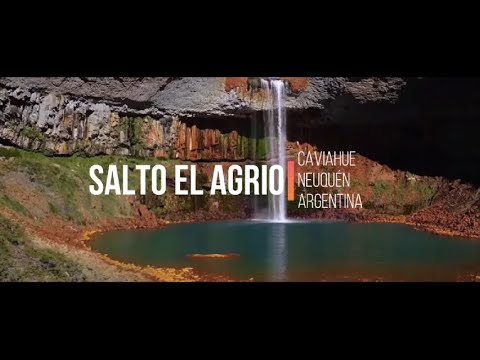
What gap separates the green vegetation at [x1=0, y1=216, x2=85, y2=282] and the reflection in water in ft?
9.69

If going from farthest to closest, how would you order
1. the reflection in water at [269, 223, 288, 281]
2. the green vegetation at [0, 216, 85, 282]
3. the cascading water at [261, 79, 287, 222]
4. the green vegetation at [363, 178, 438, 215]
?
the cascading water at [261, 79, 287, 222] < the green vegetation at [363, 178, 438, 215] < the reflection in water at [269, 223, 288, 281] < the green vegetation at [0, 216, 85, 282]

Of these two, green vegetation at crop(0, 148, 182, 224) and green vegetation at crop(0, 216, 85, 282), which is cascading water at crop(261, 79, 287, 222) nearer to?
green vegetation at crop(0, 148, 182, 224)

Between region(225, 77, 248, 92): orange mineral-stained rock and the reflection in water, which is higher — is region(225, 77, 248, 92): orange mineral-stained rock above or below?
above

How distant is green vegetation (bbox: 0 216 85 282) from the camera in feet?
29.3

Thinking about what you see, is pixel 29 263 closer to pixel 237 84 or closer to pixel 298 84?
pixel 237 84

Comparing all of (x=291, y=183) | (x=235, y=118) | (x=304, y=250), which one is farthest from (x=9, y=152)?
(x=304, y=250)

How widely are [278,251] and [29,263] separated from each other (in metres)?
3.98

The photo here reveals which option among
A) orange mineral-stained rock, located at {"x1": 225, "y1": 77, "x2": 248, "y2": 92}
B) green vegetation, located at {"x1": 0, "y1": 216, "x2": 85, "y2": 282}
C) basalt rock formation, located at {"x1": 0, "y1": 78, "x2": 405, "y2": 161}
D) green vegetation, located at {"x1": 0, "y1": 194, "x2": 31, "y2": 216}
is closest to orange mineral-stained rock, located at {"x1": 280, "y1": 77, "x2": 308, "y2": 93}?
basalt rock formation, located at {"x1": 0, "y1": 78, "x2": 405, "y2": 161}

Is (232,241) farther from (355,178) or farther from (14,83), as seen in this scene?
(14,83)

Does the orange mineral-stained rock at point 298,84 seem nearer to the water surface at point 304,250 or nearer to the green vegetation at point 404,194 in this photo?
the green vegetation at point 404,194

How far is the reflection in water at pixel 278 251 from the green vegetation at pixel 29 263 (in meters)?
2.95

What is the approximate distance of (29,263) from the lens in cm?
909

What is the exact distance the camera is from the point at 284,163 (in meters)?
11.0

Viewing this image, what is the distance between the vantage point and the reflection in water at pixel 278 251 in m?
9.16
